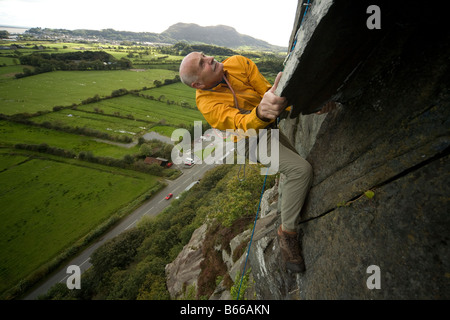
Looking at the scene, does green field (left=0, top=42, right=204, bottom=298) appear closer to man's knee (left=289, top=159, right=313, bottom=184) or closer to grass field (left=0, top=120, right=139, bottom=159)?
grass field (left=0, top=120, right=139, bottom=159)

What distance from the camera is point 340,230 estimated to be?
11.4ft

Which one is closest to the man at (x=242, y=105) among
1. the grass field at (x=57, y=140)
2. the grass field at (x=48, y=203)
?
the grass field at (x=48, y=203)

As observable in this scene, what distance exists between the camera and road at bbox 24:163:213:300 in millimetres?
29719

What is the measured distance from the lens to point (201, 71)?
3.72 m

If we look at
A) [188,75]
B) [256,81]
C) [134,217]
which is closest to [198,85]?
[188,75]

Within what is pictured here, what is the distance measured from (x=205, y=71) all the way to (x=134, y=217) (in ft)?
137

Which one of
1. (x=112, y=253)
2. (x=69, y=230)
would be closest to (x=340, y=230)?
(x=112, y=253)

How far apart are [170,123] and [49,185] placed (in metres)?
34.3

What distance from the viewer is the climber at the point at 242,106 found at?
11.6 feet

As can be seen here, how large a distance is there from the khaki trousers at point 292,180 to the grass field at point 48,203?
40.6m

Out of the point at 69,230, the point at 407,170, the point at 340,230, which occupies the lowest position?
the point at 69,230

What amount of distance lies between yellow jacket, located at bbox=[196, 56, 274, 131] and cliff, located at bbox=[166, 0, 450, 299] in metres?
0.76

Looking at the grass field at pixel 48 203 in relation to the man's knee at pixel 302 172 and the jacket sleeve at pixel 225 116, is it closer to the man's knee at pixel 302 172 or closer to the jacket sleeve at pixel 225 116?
the jacket sleeve at pixel 225 116
